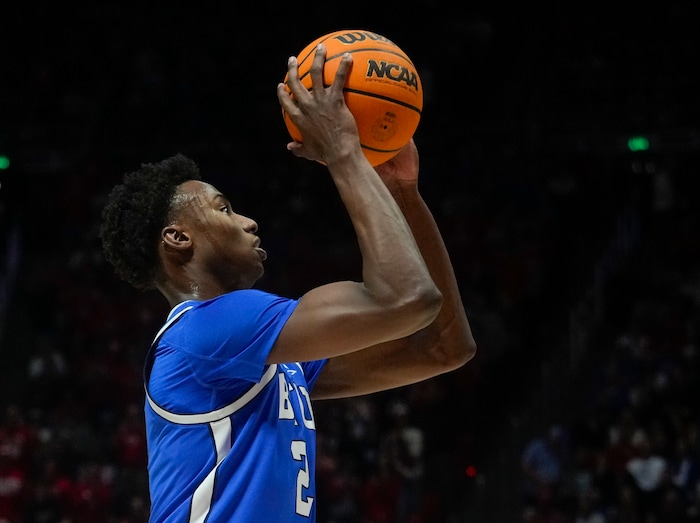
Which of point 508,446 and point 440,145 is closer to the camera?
point 508,446

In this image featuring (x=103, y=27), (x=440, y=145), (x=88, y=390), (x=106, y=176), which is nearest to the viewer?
(x=88, y=390)

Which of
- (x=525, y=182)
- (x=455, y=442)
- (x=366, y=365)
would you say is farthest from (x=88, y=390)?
(x=366, y=365)

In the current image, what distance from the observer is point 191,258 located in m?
2.86

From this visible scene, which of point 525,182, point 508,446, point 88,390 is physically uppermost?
point 525,182

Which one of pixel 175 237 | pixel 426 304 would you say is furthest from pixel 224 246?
pixel 426 304

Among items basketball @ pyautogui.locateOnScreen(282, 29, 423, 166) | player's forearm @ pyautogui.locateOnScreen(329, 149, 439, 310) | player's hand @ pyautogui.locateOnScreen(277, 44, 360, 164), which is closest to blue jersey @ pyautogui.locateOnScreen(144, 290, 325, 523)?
player's forearm @ pyautogui.locateOnScreen(329, 149, 439, 310)

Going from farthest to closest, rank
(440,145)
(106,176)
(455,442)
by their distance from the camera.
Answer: (106,176), (440,145), (455,442)

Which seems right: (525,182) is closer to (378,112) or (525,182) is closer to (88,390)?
(88,390)

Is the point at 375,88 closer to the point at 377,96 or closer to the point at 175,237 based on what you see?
the point at 377,96

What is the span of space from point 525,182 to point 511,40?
7.80 ft

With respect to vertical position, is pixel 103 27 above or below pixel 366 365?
above

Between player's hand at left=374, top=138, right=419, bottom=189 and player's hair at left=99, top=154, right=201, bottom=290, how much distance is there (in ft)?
1.83

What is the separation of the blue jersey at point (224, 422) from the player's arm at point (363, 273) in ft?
0.29

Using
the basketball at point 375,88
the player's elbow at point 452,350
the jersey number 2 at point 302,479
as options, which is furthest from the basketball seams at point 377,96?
the jersey number 2 at point 302,479
